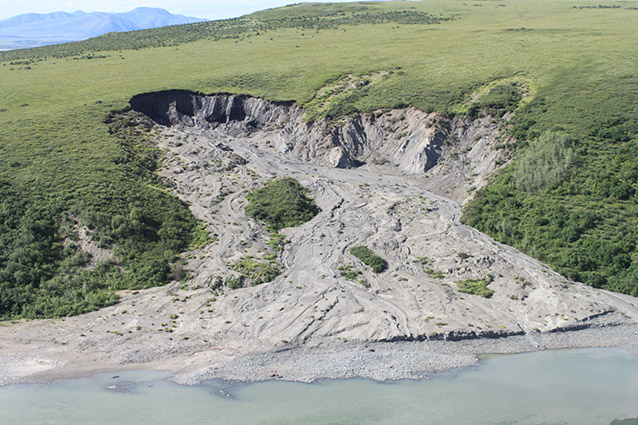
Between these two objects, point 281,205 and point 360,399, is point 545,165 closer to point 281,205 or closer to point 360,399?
point 281,205

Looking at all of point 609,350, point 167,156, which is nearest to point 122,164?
point 167,156

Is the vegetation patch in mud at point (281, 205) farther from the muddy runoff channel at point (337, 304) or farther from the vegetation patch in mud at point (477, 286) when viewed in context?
the vegetation patch in mud at point (477, 286)

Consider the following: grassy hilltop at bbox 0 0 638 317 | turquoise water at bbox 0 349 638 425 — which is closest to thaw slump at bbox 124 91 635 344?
grassy hilltop at bbox 0 0 638 317

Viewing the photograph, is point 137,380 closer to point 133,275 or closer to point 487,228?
point 133,275

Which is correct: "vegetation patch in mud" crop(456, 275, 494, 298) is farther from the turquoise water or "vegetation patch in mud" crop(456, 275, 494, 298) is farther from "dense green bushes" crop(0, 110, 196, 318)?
"dense green bushes" crop(0, 110, 196, 318)

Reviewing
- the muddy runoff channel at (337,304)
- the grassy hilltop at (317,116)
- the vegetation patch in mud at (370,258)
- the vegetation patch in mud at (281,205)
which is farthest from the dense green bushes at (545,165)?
the vegetation patch in mud at (281,205)

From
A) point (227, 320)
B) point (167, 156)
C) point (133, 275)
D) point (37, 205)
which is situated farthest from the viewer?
point (167, 156)

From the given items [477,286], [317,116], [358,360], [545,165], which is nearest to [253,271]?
[358,360]
